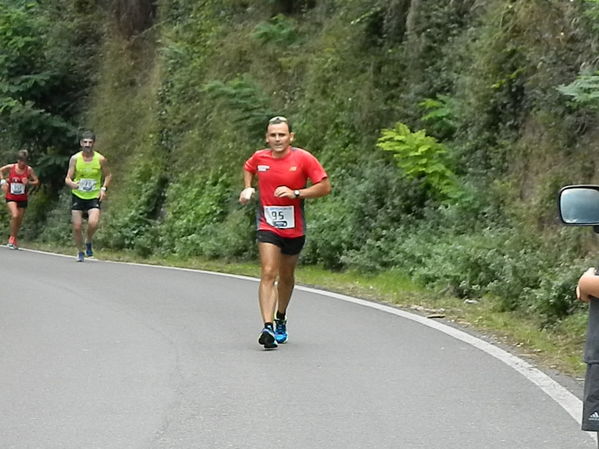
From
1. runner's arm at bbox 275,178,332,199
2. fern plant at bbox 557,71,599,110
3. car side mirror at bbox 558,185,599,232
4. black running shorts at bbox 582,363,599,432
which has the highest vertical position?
fern plant at bbox 557,71,599,110

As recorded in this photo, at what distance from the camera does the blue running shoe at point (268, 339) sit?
1035cm

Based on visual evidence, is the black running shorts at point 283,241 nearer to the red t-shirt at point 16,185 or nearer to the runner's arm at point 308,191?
the runner's arm at point 308,191

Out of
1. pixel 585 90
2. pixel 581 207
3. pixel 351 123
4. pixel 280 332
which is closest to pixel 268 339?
pixel 280 332

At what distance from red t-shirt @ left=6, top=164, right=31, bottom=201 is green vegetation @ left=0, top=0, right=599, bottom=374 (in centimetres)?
184

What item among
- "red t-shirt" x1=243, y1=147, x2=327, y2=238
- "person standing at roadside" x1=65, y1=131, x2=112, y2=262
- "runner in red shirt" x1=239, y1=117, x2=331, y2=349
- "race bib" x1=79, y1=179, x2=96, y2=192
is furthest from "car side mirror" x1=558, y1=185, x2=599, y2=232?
"race bib" x1=79, y1=179, x2=96, y2=192

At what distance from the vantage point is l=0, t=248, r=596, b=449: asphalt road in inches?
284

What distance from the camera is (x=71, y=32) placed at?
3297cm

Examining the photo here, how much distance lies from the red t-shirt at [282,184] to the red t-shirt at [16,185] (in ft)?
52.1

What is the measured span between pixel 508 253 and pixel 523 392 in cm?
594

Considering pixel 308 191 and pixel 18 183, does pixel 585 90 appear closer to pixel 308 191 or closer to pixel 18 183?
pixel 308 191

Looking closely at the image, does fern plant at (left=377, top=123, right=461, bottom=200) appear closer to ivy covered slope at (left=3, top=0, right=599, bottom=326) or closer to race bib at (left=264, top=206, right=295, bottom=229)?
ivy covered slope at (left=3, top=0, right=599, bottom=326)

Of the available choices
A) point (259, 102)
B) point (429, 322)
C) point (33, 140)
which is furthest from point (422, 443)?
point (33, 140)

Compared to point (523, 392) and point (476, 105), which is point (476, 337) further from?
point (476, 105)

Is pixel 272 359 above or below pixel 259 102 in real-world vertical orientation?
below
